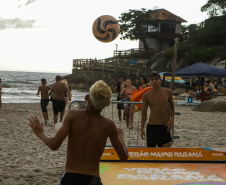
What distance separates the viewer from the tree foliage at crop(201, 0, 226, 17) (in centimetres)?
4205

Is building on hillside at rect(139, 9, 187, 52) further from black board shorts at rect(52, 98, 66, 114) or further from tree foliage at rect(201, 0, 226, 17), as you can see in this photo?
black board shorts at rect(52, 98, 66, 114)

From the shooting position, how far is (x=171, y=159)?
5.52m

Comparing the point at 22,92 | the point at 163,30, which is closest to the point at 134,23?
the point at 163,30

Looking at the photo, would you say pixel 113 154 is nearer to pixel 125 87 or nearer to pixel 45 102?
pixel 125 87

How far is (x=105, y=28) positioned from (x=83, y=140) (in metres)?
8.58

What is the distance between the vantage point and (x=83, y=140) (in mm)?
2434

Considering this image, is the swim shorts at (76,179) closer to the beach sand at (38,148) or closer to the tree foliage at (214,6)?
the beach sand at (38,148)

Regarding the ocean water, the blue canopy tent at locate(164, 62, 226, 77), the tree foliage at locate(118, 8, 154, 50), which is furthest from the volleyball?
the tree foliage at locate(118, 8, 154, 50)

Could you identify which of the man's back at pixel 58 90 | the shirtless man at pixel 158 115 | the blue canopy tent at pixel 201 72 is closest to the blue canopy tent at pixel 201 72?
the blue canopy tent at pixel 201 72

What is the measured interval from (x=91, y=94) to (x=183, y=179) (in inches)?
108

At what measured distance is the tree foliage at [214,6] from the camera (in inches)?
1655

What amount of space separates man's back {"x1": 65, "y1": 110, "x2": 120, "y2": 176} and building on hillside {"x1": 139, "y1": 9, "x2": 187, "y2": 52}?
5168 centimetres

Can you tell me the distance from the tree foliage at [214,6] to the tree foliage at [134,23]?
32.5 ft

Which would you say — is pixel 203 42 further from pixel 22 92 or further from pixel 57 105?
pixel 57 105
